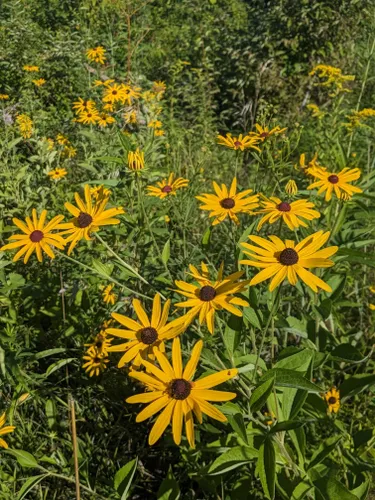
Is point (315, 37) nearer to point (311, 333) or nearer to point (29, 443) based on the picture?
point (311, 333)

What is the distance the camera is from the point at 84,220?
51.8 inches

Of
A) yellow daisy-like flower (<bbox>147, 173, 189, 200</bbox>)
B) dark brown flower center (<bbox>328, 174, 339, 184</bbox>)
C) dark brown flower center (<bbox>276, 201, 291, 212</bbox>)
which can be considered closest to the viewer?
dark brown flower center (<bbox>276, 201, 291, 212</bbox>)

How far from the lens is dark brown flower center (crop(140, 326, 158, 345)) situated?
104 centimetres

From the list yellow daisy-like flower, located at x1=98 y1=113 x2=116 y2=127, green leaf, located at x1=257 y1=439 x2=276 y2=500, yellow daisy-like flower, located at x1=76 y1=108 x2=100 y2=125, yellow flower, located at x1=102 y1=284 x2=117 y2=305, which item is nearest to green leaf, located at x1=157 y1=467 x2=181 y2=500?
green leaf, located at x1=257 y1=439 x2=276 y2=500

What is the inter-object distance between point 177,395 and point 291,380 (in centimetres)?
23

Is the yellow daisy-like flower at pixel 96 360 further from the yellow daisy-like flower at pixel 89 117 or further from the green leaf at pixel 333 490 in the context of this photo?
the yellow daisy-like flower at pixel 89 117

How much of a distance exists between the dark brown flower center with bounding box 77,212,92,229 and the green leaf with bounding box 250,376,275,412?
2.20ft

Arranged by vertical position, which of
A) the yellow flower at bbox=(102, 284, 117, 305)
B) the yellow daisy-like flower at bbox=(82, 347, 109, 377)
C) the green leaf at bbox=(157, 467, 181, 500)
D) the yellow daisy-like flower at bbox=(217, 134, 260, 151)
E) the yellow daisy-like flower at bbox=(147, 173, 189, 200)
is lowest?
the yellow daisy-like flower at bbox=(82, 347, 109, 377)

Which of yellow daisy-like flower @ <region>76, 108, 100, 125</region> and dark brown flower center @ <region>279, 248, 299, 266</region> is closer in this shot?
dark brown flower center @ <region>279, 248, 299, 266</region>

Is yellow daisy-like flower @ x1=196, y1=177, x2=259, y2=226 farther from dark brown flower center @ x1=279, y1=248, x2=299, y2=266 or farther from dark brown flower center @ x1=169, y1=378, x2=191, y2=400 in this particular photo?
dark brown flower center @ x1=169, y1=378, x2=191, y2=400

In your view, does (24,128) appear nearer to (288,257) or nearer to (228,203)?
(228,203)

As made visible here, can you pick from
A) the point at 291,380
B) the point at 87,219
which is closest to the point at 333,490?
the point at 291,380

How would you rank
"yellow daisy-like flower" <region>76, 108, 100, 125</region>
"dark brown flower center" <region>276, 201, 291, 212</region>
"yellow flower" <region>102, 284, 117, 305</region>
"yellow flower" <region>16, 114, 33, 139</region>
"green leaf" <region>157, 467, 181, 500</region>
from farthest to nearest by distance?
"yellow daisy-like flower" <region>76, 108, 100, 125</region>
"yellow flower" <region>16, 114, 33, 139</region>
"yellow flower" <region>102, 284, 117, 305</region>
"dark brown flower center" <region>276, 201, 291, 212</region>
"green leaf" <region>157, 467, 181, 500</region>

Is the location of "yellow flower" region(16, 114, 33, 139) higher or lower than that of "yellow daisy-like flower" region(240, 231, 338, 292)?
lower
